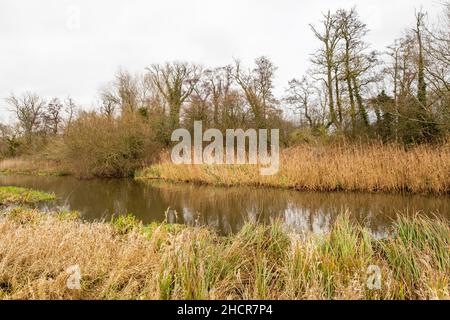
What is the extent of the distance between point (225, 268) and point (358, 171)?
24.7 feet

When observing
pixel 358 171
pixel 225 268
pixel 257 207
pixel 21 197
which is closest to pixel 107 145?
pixel 21 197

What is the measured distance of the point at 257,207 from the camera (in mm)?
6973

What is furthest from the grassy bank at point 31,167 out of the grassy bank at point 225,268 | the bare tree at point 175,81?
the grassy bank at point 225,268

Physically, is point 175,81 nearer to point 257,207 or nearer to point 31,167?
point 31,167

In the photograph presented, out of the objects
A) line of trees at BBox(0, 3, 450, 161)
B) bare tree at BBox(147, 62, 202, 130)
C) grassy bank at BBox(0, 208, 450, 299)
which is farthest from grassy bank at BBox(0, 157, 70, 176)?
grassy bank at BBox(0, 208, 450, 299)

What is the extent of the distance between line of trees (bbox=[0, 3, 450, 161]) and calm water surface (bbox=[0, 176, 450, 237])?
433 centimetres

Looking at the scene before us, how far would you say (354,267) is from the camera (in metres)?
2.29

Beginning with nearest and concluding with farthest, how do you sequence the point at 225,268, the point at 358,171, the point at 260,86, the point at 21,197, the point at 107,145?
the point at 225,268, the point at 21,197, the point at 358,171, the point at 107,145, the point at 260,86

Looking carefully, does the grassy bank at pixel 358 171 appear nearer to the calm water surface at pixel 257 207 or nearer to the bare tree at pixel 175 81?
the calm water surface at pixel 257 207

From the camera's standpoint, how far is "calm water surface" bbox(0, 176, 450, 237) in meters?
5.60

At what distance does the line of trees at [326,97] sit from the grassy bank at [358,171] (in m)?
2.30
